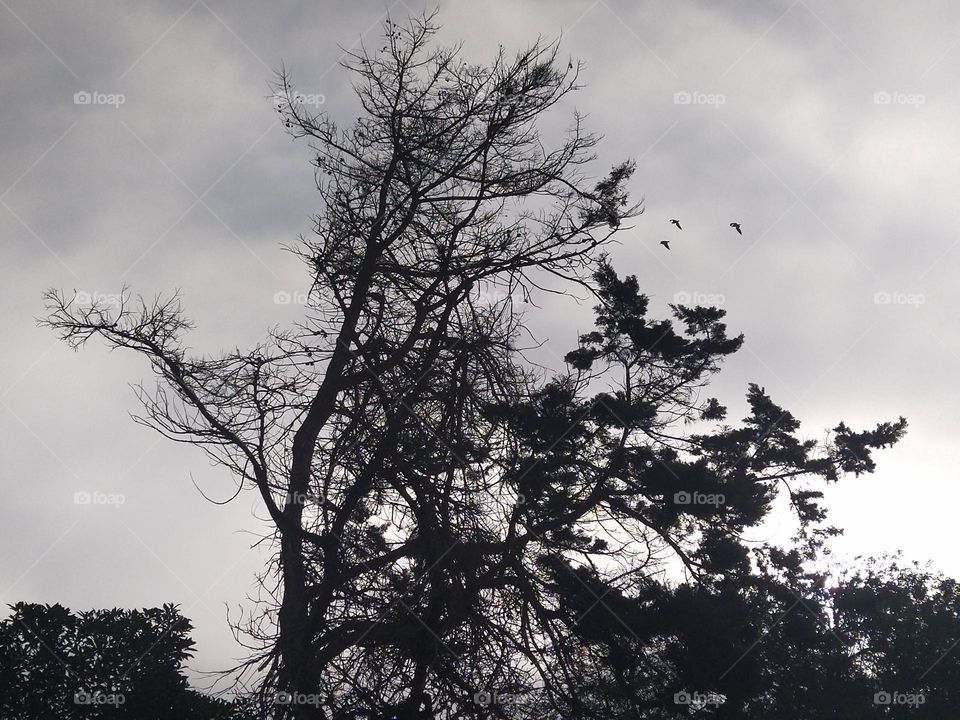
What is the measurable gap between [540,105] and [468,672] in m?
5.44

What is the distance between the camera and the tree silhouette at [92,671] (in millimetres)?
6371

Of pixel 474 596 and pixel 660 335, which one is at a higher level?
pixel 660 335

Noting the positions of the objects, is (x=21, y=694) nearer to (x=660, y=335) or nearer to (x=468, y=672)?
(x=468, y=672)

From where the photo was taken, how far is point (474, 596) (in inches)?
257

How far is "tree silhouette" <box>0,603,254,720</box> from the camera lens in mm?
6371

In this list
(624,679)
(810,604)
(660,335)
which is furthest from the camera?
(810,604)

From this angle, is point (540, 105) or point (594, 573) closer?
point (540, 105)

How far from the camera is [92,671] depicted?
6.67 meters

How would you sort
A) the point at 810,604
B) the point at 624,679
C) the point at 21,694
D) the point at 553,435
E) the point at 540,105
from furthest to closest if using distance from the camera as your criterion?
1. the point at 810,604
2. the point at 553,435
3. the point at 624,679
4. the point at 540,105
5. the point at 21,694

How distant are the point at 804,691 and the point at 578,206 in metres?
17.7

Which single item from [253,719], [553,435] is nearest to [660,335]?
[553,435]

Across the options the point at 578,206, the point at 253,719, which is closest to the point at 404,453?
the point at 253,719

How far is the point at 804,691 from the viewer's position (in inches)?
771

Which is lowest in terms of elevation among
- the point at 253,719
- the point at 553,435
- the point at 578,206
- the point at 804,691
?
the point at 804,691
